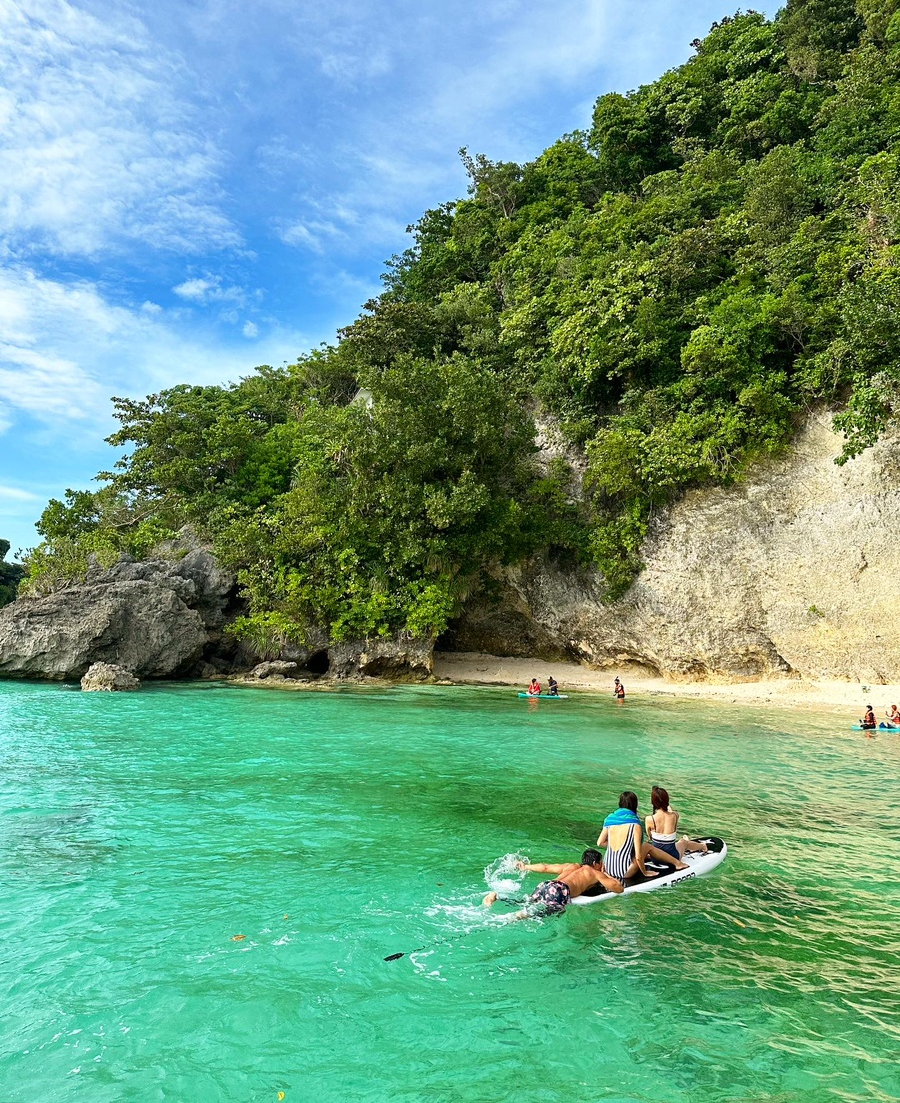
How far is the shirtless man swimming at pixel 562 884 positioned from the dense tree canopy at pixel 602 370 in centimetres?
1699

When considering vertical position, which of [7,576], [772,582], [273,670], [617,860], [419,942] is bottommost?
[419,942]

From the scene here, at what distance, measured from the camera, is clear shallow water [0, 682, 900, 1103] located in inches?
159

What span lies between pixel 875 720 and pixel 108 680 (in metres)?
23.4

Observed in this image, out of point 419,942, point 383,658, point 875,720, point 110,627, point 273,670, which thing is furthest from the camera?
point 273,670

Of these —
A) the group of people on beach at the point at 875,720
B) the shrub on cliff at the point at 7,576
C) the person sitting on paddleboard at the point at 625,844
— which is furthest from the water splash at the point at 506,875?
the shrub on cliff at the point at 7,576

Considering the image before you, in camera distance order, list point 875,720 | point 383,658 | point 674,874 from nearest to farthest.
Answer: point 674,874
point 875,720
point 383,658

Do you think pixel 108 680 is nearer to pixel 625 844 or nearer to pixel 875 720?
pixel 625 844

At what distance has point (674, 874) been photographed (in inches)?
273

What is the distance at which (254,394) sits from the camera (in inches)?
1692

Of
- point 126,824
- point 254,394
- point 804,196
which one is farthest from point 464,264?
point 126,824

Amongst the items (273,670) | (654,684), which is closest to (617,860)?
(654,684)

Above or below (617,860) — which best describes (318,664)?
above

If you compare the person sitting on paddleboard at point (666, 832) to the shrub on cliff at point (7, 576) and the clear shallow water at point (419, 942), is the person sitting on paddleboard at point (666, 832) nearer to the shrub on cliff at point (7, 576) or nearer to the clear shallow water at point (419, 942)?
the clear shallow water at point (419, 942)

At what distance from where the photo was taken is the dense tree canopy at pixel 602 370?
2219 cm
